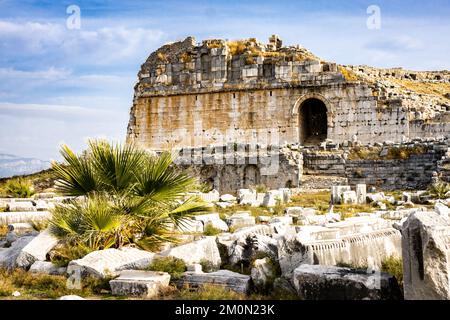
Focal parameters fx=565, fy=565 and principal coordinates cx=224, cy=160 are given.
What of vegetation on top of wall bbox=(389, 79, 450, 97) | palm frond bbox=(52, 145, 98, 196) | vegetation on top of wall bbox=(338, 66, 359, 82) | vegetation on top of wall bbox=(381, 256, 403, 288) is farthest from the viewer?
vegetation on top of wall bbox=(389, 79, 450, 97)

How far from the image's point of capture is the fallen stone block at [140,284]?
6500mm

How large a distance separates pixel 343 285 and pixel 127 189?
4279mm

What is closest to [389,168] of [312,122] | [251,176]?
[251,176]

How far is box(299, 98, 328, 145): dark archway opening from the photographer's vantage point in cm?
3038

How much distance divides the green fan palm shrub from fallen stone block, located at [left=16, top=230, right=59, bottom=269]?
187 millimetres

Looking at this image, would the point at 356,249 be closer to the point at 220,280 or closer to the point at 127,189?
the point at 220,280

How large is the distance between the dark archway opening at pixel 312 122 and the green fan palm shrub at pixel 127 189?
21.0 meters

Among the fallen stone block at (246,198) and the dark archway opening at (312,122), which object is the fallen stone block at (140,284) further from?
the dark archway opening at (312,122)

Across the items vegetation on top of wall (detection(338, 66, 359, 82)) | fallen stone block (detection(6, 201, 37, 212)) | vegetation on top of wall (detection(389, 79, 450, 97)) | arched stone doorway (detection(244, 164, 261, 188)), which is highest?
vegetation on top of wall (detection(389, 79, 450, 97))

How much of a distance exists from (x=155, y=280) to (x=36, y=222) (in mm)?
5822

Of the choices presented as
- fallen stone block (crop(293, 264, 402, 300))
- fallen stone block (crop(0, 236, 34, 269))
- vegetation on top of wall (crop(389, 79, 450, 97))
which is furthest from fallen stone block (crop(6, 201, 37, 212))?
vegetation on top of wall (crop(389, 79, 450, 97))

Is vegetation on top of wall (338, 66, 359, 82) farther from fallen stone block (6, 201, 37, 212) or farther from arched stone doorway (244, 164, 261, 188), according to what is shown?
fallen stone block (6, 201, 37, 212)

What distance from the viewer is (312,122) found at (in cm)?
3312
